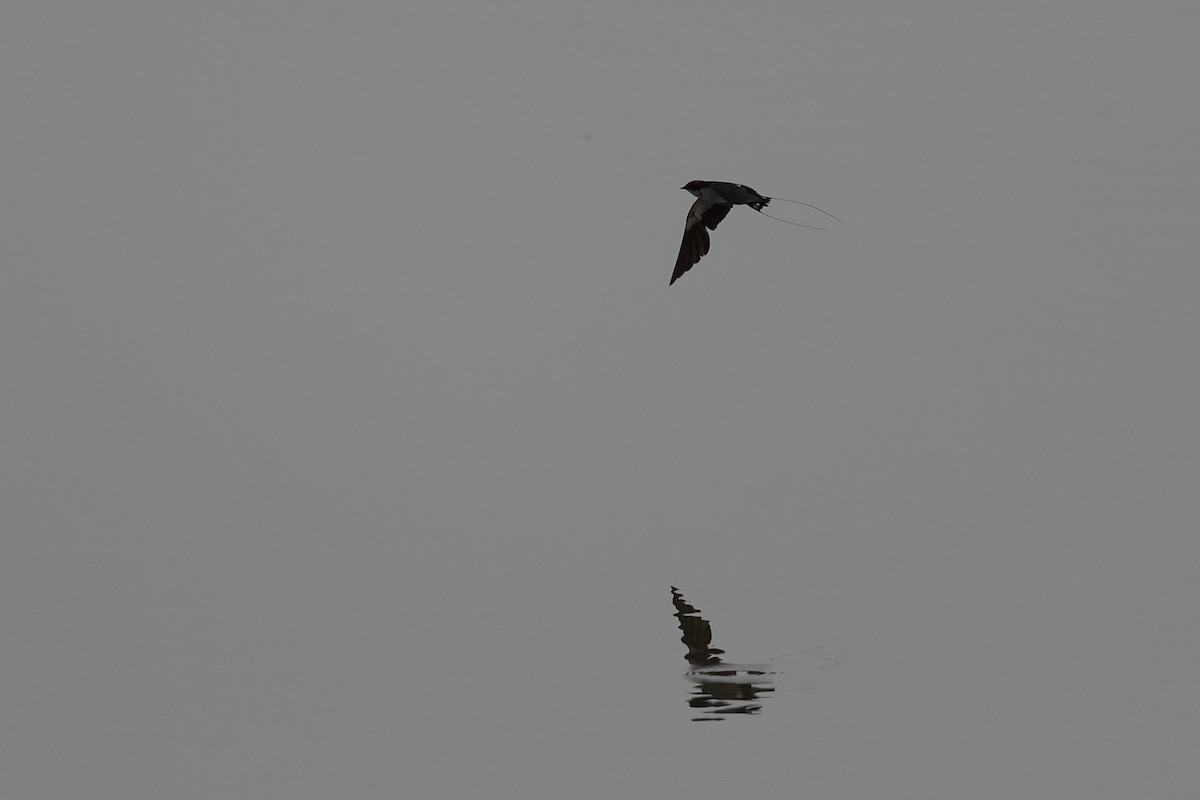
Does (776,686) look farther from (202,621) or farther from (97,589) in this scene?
(97,589)

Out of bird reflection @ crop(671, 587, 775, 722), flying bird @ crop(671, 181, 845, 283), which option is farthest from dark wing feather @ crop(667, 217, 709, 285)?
bird reflection @ crop(671, 587, 775, 722)

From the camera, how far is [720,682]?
2000cm

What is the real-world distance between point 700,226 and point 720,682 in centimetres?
571

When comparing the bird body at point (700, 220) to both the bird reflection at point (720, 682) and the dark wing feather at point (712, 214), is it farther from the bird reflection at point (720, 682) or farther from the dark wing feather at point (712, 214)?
the bird reflection at point (720, 682)

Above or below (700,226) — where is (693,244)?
below

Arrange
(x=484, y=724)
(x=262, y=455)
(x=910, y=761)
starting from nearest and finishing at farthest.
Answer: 1. (x=910, y=761)
2. (x=484, y=724)
3. (x=262, y=455)

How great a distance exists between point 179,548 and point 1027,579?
13753 millimetres

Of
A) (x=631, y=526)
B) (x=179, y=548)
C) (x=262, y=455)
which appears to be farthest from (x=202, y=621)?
(x=262, y=455)

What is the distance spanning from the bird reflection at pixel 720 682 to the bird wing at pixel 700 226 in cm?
Result: 466

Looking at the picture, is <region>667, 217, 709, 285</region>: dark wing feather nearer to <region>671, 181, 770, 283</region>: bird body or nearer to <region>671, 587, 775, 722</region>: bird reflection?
<region>671, 181, 770, 283</region>: bird body

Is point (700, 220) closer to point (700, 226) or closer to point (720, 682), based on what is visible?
point (700, 226)

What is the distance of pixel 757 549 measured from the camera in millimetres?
27469

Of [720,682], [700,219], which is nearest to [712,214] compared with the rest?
[700,219]

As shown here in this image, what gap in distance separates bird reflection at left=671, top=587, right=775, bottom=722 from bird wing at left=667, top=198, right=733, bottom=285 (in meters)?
4.66
